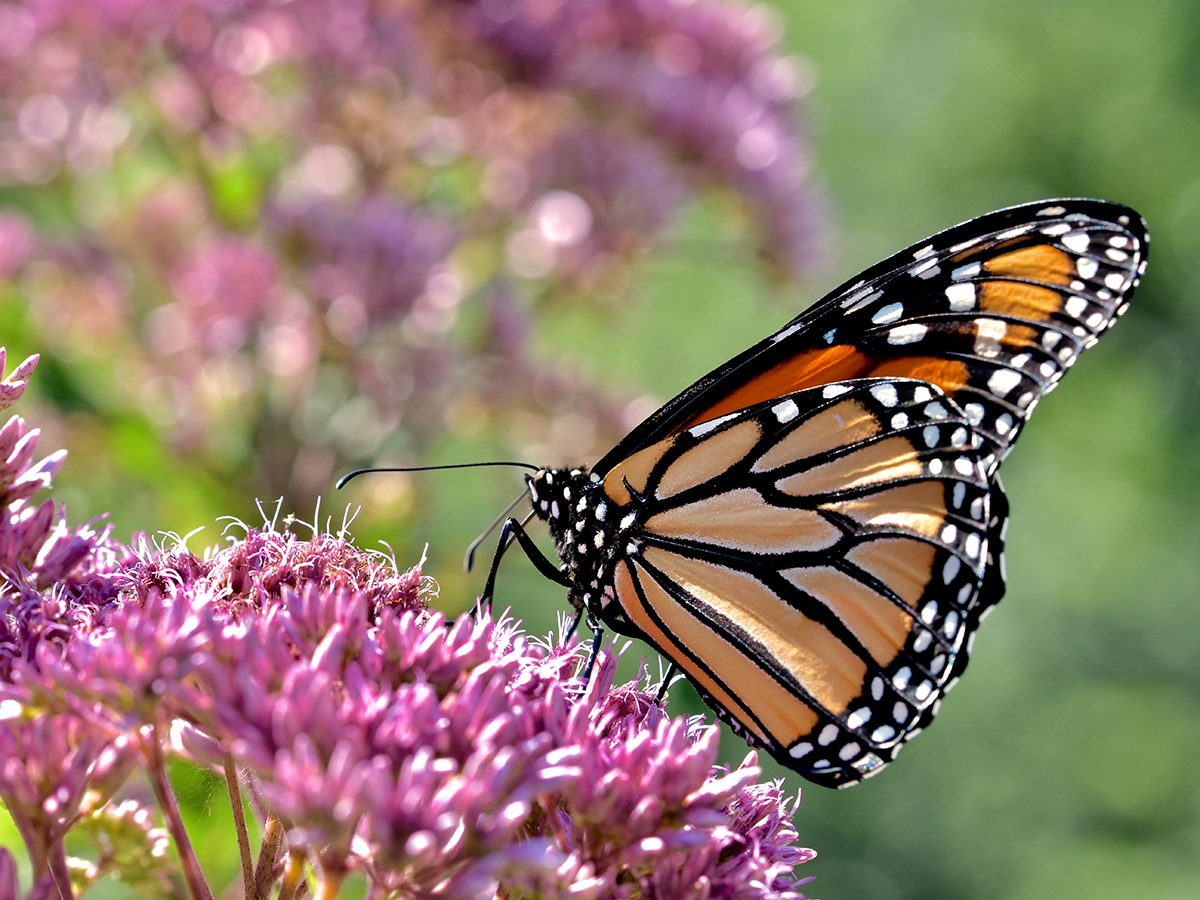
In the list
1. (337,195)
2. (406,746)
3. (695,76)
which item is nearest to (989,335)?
(406,746)

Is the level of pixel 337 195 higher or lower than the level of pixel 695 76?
lower

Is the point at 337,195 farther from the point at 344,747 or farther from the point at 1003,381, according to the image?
the point at 344,747

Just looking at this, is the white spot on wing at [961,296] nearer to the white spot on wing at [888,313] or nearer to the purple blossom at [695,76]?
the white spot on wing at [888,313]

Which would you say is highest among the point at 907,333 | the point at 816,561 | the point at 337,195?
the point at 337,195

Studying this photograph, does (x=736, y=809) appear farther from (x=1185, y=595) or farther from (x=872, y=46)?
(x=872, y=46)

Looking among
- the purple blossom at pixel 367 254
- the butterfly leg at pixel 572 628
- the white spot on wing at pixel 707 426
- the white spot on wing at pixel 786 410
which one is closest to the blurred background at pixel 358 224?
the purple blossom at pixel 367 254

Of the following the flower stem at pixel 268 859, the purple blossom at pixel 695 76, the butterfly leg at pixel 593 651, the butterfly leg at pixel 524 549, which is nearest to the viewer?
the flower stem at pixel 268 859

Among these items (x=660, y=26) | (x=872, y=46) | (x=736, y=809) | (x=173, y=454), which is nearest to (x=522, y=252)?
(x=660, y=26)
